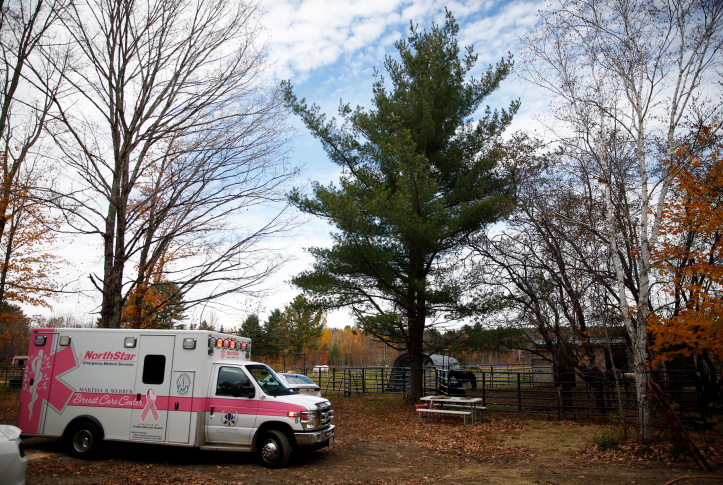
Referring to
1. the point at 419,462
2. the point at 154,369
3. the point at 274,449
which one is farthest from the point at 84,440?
the point at 419,462

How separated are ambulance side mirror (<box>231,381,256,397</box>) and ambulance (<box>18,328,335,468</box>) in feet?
0.06

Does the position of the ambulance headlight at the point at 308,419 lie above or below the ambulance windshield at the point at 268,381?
below

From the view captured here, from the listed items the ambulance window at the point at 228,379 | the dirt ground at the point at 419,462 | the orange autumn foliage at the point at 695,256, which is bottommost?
the dirt ground at the point at 419,462

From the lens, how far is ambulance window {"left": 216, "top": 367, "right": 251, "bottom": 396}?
8500mm

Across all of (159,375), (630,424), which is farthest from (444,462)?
(159,375)

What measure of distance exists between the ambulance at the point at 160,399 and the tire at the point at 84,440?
18 mm

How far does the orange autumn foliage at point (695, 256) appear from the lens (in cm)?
863

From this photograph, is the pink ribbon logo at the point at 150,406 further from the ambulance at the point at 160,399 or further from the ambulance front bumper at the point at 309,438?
the ambulance front bumper at the point at 309,438

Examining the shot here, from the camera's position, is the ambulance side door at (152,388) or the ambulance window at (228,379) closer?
the ambulance side door at (152,388)

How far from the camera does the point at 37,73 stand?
32.7 ft

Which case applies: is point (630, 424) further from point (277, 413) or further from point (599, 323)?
point (277, 413)

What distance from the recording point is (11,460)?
208 inches

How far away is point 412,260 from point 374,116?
5597 mm

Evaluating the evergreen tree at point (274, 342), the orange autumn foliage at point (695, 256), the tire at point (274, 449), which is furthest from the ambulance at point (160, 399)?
the evergreen tree at point (274, 342)
